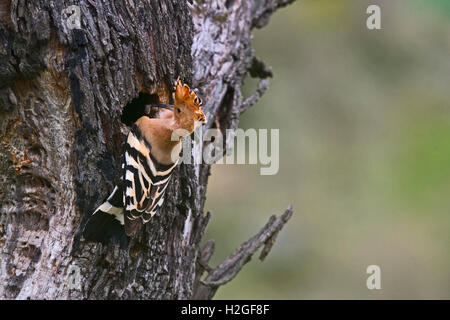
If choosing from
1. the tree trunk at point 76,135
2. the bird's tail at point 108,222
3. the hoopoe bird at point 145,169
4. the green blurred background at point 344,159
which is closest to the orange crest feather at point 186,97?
the hoopoe bird at point 145,169

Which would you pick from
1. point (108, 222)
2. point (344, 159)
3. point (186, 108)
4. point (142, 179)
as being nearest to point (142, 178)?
point (142, 179)

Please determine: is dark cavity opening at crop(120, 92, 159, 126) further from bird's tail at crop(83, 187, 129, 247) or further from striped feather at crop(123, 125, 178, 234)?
bird's tail at crop(83, 187, 129, 247)

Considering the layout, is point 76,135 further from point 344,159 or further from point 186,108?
point 344,159

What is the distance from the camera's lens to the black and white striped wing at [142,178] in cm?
211

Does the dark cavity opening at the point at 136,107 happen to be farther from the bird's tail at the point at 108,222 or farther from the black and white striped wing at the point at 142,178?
the bird's tail at the point at 108,222

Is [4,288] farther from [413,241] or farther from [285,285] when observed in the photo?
[413,241]

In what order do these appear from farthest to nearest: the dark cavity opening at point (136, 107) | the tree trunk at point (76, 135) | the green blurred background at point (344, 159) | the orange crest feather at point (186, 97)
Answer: the green blurred background at point (344, 159) → the dark cavity opening at point (136, 107) → the orange crest feather at point (186, 97) → the tree trunk at point (76, 135)

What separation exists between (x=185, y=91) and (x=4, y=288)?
93cm

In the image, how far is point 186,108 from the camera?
2225 millimetres

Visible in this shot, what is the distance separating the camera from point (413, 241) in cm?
493

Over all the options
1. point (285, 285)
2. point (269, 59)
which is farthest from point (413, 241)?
point (269, 59)

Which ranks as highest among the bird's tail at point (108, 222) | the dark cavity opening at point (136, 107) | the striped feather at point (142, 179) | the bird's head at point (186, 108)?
the dark cavity opening at point (136, 107)

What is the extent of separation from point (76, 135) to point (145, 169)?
266 mm
